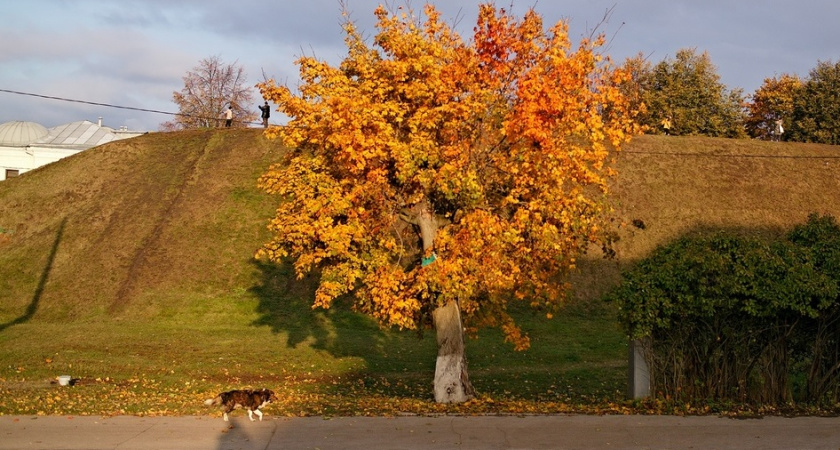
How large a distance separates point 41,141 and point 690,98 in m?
62.8

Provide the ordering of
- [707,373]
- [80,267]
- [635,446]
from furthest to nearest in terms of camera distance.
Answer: [80,267] → [707,373] → [635,446]

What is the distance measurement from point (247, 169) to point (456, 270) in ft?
115

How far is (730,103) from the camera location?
72.9 m

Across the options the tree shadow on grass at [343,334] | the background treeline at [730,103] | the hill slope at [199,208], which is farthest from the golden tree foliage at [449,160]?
the background treeline at [730,103]

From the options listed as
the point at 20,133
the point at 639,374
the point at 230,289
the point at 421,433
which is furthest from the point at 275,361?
the point at 20,133

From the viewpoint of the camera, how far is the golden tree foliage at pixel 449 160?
17.3 m

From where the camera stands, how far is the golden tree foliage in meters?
17.3

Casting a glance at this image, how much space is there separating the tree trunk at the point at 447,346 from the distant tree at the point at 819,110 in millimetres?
54287

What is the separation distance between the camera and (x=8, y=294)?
3931cm

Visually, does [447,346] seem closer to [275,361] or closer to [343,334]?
[275,361]

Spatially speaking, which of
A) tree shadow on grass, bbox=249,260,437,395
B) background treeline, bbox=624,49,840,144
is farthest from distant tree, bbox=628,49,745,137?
tree shadow on grass, bbox=249,260,437,395

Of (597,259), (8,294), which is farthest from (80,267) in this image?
(597,259)

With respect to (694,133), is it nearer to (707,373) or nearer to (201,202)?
(201,202)

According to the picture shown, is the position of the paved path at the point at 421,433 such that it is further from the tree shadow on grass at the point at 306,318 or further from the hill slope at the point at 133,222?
the hill slope at the point at 133,222
